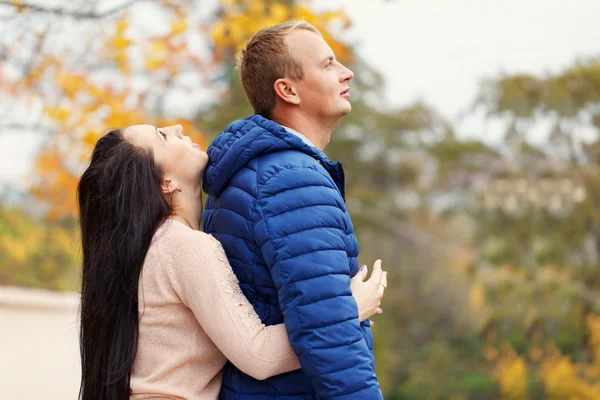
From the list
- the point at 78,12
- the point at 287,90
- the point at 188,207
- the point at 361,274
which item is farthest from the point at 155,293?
the point at 78,12

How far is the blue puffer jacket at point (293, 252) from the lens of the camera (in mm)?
1887

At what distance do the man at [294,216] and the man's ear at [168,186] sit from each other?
0.08 metres

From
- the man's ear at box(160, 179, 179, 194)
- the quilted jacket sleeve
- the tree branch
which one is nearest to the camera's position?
the quilted jacket sleeve

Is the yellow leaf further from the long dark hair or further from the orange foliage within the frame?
the long dark hair

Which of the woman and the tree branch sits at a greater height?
the tree branch

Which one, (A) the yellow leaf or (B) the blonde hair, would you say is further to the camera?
(A) the yellow leaf

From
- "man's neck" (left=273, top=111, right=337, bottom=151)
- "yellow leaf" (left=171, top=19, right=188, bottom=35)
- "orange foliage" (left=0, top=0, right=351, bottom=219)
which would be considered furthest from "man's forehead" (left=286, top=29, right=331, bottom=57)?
"yellow leaf" (left=171, top=19, right=188, bottom=35)

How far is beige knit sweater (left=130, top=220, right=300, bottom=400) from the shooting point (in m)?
2.02

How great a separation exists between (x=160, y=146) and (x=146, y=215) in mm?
217

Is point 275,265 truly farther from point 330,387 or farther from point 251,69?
point 251,69

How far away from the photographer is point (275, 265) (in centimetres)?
196

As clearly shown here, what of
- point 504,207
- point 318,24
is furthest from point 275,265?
point 504,207

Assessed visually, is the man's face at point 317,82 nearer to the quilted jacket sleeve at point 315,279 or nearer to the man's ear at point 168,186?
the quilted jacket sleeve at point 315,279

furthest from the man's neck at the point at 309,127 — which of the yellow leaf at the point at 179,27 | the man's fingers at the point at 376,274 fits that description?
the yellow leaf at the point at 179,27
